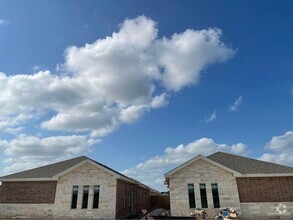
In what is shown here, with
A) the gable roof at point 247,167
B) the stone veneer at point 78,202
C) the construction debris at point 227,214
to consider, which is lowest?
the construction debris at point 227,214

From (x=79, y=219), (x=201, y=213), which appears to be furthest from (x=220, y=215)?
(x=79, y=219)

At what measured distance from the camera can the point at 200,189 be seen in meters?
19.3

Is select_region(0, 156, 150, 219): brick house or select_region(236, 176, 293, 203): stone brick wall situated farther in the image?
select_region(0, 156, 150, 219): brick house

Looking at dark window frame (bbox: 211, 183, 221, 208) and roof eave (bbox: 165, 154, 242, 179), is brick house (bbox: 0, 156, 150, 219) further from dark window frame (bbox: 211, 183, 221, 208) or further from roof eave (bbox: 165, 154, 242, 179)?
dark window frame (bbox: 211, 183, 221, 208)

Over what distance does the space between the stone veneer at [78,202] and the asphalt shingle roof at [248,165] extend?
934cm

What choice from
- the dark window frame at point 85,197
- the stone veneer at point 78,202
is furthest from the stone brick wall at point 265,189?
the dark window frame at point 85,197

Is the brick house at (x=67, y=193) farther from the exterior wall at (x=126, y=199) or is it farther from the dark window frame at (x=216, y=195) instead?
the dark window frame at (x=216, y=195)

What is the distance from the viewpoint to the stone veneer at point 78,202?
19422mm

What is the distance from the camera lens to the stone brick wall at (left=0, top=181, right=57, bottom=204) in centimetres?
2036

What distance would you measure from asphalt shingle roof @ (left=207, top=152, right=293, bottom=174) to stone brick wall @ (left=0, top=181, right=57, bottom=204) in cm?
1384

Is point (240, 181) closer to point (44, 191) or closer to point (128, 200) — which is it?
point (128, 200)

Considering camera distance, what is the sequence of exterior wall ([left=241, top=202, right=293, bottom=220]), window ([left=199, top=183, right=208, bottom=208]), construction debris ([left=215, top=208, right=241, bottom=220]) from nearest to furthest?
construction debris ([left=215, top=208, right=241, bottom=220]), exterior wall ([left=241, top=202, right=293, bottom=220]), window ([left=199, top=183, right=208, bottom=208])

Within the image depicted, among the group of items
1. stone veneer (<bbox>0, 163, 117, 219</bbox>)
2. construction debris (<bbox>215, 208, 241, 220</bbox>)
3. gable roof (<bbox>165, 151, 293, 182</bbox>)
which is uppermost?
gable roof (<bbox>165, 151, 293, 182</bbox>)

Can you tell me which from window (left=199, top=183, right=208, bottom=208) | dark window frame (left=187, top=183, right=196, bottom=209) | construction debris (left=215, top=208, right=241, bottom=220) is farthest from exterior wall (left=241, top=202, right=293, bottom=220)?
dark window frame (left=187, top=183, right=196, bottom=209)
